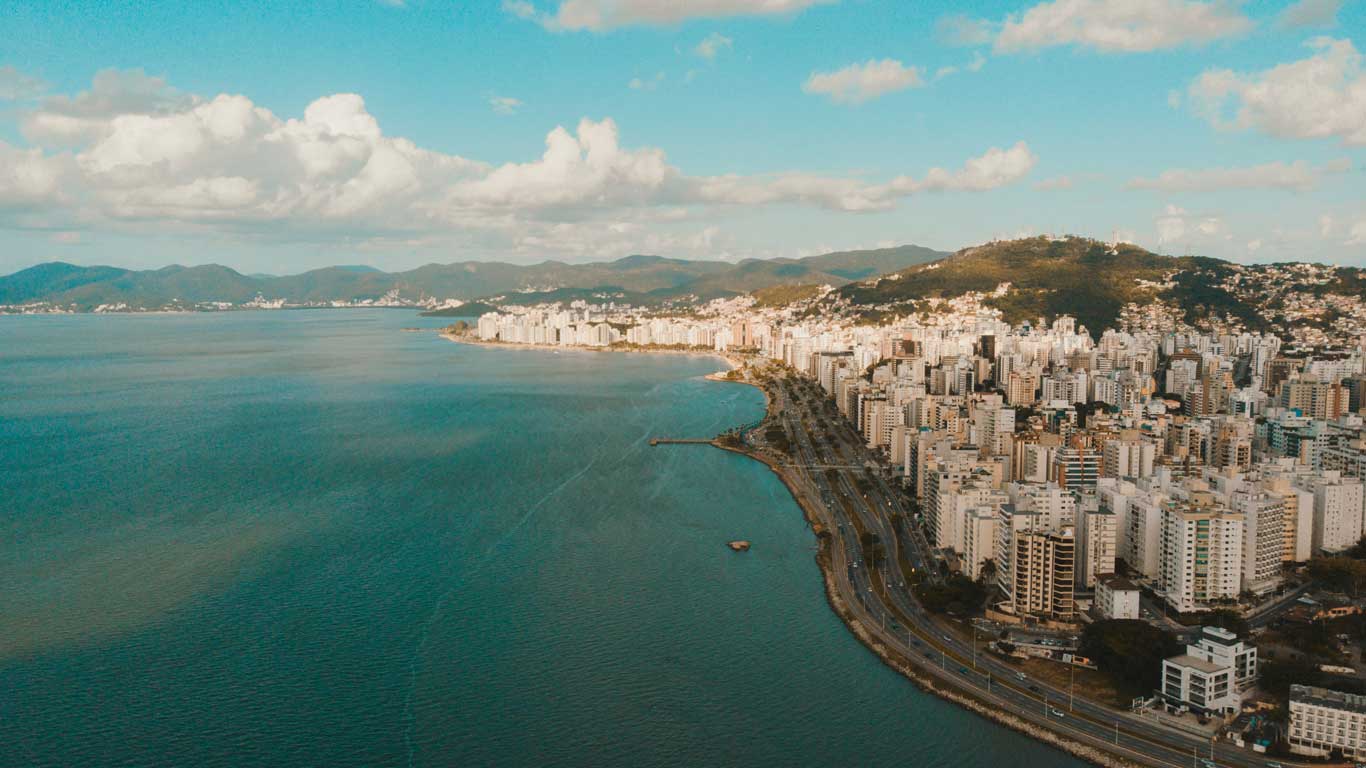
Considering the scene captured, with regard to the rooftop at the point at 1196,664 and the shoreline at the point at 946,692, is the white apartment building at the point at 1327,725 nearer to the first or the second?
the rooftop at the point at 1196,664

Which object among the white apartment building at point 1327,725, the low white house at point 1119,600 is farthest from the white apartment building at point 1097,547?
the white apartment building at point 1327,725

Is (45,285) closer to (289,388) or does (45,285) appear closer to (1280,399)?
(289,388)

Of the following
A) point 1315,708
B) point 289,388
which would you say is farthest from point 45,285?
point 1315,708

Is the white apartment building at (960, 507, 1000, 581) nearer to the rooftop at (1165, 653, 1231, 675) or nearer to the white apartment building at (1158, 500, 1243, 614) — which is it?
the white apartment building at (1158, 500, 1243, 614)

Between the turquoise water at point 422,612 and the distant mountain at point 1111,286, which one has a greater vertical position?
the distant mountain at point 1111,286

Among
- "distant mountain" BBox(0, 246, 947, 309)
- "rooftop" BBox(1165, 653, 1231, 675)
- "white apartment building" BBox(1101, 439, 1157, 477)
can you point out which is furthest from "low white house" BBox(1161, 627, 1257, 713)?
"distant mountain" BBox(0, 246, 947, 309)

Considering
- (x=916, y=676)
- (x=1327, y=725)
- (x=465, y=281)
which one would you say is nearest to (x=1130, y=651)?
(x=1327, y=725)

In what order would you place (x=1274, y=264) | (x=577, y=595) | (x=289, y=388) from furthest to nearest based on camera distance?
(x=1274, y=264) → (x=289, y=388) → (x=577, y=595)

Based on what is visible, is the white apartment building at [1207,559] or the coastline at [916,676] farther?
the white apartment building at [1207,559]
